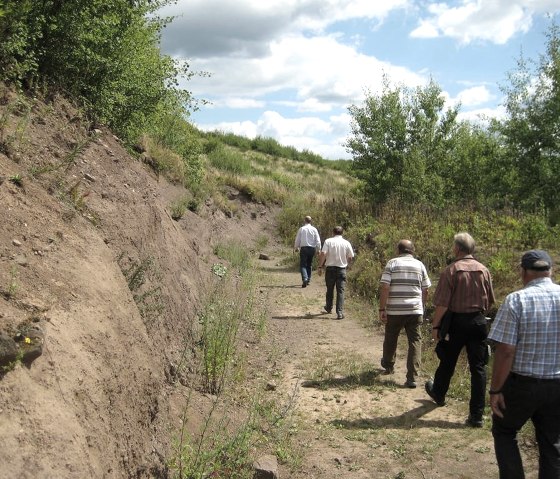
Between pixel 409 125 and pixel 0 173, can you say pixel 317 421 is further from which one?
pixel 409 125

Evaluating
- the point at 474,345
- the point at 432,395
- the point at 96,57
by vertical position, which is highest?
the point at 96,57

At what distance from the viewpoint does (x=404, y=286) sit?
7.54 meters

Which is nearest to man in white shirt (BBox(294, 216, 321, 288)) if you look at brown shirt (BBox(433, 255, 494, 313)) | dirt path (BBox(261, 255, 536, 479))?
dirt path (BBox(261, 255, 536, 479))

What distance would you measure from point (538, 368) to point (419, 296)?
3551mm

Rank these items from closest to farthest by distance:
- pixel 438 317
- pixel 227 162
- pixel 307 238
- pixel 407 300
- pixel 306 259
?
1. pixel 438 317
2. pixel 407 300
3. pixel 306 259
4. pixel 307 238
5. pixel 227 162

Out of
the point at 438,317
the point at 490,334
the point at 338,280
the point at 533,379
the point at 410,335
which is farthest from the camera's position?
the point at 338,280

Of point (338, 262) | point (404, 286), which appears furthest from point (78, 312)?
point (338, 262)

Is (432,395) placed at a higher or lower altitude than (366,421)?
higher

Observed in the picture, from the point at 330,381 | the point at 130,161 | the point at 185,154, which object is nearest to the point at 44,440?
the point at 330,381

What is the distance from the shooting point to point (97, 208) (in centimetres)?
667

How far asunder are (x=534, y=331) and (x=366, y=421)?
2.86 metres

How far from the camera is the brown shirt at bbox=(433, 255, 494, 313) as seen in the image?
6.14 metres

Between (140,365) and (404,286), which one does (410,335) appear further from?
(140,365)

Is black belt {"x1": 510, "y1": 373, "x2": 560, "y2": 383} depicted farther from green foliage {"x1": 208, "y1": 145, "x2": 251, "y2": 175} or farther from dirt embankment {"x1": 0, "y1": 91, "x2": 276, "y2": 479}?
green foliage {"x1": 208, "y1": 145, "x2": 251, "y2": 175}
